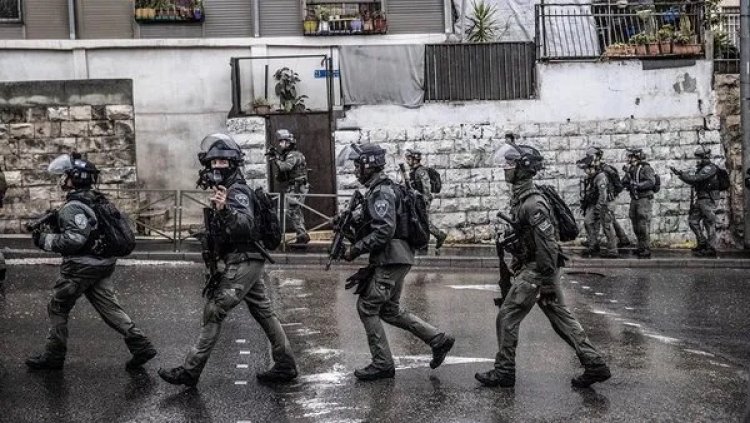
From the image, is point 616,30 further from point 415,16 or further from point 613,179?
point 613,179

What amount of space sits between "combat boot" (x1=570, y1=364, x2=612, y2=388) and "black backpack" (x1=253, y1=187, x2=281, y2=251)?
8.93 ft

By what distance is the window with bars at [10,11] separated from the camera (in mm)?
21750

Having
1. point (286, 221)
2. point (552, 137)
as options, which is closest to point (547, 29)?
point (552, 137)

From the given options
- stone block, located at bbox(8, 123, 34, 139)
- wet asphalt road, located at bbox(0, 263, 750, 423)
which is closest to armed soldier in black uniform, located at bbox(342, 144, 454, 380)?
wet asphalt road, located at bbox(0, 263, 750, 423)

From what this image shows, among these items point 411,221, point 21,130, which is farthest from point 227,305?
point 21,130

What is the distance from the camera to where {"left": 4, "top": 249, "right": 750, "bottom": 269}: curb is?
688 inches

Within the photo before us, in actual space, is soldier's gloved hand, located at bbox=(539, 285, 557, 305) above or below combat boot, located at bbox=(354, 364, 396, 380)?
above

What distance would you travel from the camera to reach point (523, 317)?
9.38 m

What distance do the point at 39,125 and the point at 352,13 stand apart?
20.7 ft

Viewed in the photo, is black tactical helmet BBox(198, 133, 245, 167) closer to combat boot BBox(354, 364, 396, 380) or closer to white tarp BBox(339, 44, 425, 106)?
combat boot BBox(354, 364, 396, 380)

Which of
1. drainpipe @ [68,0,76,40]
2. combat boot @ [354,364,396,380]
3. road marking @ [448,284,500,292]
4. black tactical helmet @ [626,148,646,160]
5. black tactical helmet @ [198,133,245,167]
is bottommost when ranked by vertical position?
road marking @ [448,284,500,292]

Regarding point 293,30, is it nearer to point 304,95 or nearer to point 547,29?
point 304,95

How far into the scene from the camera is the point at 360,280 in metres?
9.62

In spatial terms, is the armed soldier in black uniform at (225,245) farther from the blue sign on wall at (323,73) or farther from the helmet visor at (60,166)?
the blue sign on wall at (323,73)
